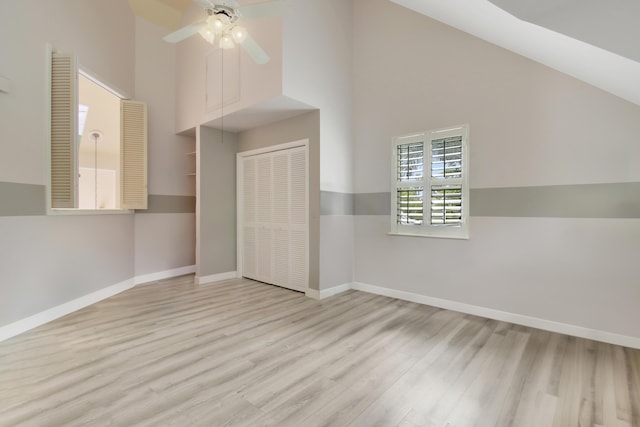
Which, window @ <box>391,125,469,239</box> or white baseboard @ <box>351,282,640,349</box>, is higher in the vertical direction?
window @ <box>391,125,469,239</box>

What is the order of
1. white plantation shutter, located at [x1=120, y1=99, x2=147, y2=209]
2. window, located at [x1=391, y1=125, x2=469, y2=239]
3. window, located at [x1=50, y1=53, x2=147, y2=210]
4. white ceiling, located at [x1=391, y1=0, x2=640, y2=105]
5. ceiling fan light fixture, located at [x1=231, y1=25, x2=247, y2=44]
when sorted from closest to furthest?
white ceiling, located at [x1=391, y1=0, x2=640, y2=105]
ceiling fan light fixture, located at [x1=231, y1=25, x2=247, y2=44]
window, located at [x1=50, y1=53, x2=147, y2=210]
window, located at [x1=391, y1=125, x2=469, y2=239]
white plantation shutter, located at [x1=120, y1=99, x2=147, y2=209]

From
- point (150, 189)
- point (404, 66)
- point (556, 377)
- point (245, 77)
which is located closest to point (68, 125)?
point (150, 189)

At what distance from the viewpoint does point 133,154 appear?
4.50 metres

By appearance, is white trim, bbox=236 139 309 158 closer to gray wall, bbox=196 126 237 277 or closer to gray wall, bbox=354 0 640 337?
gray wall, bbox=196 126 237 277

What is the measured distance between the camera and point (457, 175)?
11.5 feet

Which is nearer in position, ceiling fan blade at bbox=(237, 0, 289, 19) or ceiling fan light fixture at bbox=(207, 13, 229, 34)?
ceiling fan blade at bbox=(237, 0, 289, 19)

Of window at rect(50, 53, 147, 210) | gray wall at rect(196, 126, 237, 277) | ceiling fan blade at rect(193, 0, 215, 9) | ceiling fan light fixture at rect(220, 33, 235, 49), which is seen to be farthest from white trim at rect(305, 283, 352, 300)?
ceiling fan blade at rect(193, 0, 215, 9)

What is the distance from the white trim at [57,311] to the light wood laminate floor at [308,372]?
103 millimetres

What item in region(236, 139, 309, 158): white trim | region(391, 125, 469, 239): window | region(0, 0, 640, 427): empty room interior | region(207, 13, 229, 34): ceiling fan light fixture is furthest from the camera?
region(236, 139, 309, 158): white trim

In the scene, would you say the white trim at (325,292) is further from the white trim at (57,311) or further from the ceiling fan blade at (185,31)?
the ceiling fan blade at (185,31)

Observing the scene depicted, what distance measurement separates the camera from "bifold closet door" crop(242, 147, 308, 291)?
4.27m

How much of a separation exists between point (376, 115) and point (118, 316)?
420cm

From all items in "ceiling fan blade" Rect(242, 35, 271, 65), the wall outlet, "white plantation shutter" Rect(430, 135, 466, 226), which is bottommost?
"white plantation shutter" Rect(430, 135, 466, 226)

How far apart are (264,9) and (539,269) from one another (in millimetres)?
3708
